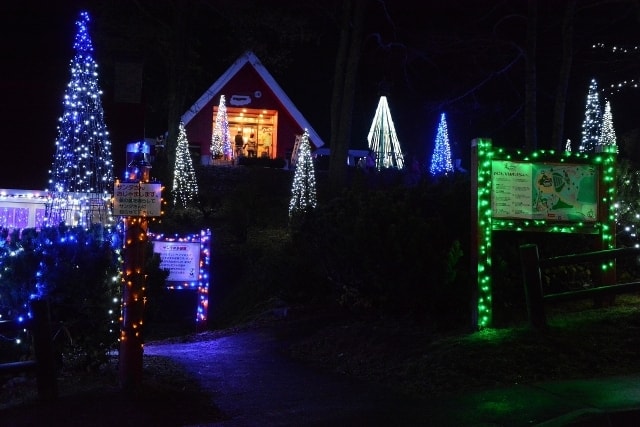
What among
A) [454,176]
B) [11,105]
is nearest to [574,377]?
[454,176]

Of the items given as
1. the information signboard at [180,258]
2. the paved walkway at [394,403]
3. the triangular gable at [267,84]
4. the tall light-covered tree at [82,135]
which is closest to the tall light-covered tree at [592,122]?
the information signboard at [180,258]

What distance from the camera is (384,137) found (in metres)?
36.2

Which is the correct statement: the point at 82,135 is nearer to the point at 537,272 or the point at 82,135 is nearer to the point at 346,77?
the point at 346,77

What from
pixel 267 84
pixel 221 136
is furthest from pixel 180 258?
pixel 267 84

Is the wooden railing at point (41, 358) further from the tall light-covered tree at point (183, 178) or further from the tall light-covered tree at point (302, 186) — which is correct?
the tall light-covered tree at point (183, 178)

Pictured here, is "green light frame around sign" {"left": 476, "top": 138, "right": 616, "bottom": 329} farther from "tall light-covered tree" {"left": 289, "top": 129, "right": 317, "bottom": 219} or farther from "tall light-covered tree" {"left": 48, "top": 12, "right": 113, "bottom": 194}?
"tall light-covered tree" {"left": 289, "top": 129, "right": 317, "bottom": 219}

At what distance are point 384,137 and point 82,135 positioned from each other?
822 inches

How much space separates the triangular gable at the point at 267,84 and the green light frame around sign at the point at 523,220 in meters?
27.1

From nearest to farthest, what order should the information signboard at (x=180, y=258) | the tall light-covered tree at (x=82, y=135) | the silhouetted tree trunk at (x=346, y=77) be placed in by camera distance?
the tall light-covered tree at (x=82, y=135)
the information signboard at (x=180, y=258)
the silhouetted tree trunk at (x=346, y=77)

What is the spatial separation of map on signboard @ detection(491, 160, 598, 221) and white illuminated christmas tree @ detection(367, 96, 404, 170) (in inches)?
927

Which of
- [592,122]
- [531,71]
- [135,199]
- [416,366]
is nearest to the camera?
[135,199]

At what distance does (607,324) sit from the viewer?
33.5ft

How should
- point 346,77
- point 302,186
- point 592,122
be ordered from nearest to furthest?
point 302,186
point 592,122
point 346,77

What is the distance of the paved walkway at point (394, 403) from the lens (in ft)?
23.2
